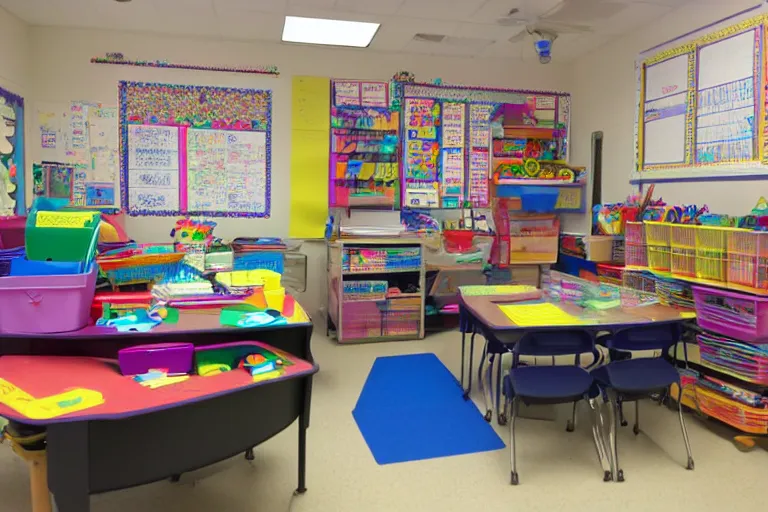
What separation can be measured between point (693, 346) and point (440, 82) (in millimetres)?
3382

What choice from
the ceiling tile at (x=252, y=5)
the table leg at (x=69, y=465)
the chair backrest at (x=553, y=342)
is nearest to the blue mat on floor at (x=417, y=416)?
the chair backrest at (x=553, y=342)

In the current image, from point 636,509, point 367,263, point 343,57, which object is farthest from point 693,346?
point 343,57

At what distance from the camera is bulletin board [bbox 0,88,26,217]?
400 centimetres

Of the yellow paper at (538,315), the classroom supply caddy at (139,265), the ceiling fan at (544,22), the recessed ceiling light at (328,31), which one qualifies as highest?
the recessed ceiling light at (328,31)

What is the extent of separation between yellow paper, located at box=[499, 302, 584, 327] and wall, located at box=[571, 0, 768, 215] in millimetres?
1692

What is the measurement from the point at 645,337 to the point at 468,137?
10.2 feet

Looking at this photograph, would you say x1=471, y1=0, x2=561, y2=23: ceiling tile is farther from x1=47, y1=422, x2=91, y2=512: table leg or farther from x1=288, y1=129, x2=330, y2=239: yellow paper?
x1=47, y1=422, x2=91, y2=512: table leg

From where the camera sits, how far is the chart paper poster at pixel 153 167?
4719 millimetres

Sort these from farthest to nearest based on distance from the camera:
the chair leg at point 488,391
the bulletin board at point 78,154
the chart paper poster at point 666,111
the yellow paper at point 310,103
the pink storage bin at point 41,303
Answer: the yellow paper at point 310,103 → the bulletin board at point 78,154 → the chart paper poster at point 666,111 → the chair leg at point 488,391 → the pink storage bin at point 41,303

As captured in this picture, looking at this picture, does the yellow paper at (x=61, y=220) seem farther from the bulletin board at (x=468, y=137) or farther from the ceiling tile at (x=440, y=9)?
the bulletin board at (x=468, y=137)

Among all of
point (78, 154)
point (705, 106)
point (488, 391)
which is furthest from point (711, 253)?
point (78, 154)

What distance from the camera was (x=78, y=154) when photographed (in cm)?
461

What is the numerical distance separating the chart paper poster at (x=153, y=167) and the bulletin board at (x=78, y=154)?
140 millimetres

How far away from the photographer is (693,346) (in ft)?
10.2
